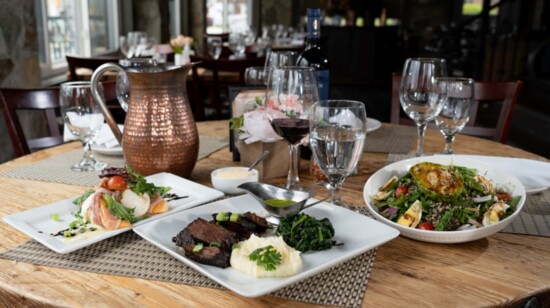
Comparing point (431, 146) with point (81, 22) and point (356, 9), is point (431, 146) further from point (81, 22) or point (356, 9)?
point (356, 9)

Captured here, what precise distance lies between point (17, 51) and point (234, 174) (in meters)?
1.91

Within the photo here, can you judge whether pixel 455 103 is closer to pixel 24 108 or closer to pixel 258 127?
pixel 258 127

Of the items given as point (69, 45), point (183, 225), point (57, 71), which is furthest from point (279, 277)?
point (69, 45)

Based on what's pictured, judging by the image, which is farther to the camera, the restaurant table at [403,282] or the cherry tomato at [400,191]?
the cherry tomato at [400,191]

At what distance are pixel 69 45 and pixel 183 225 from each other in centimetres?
356

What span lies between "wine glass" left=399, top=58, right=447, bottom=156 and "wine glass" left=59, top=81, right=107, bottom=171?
29.7 inches

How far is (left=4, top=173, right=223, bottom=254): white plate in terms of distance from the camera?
0.83 metres

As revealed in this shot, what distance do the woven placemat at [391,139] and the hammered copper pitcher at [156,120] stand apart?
560 millimetres

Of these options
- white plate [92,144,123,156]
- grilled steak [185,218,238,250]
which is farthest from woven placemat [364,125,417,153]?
grilled steak [185,218,238,250]

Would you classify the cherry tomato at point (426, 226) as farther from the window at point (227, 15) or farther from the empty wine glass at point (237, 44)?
the window at point (227, 15)

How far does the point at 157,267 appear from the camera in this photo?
80 centimetres

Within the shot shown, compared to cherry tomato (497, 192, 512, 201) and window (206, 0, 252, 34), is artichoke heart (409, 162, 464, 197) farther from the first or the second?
window (206, 0, 252, 34)

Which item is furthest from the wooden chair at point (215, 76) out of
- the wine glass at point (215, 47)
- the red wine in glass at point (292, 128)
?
the red wine in glass at point (292, 128)

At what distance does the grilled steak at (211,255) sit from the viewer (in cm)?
74
